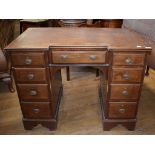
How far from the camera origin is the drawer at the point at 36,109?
1488mm

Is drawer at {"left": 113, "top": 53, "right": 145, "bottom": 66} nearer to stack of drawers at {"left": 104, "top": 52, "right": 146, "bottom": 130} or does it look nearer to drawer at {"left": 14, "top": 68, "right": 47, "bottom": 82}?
stack of drawers at {"left": 104, "top": 52, "right": 146, "bottom": 130}

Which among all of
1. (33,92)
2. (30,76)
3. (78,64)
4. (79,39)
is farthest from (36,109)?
(79,39)

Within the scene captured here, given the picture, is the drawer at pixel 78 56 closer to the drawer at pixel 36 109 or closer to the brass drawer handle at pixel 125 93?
the brass drawer handle at pixel 125 93

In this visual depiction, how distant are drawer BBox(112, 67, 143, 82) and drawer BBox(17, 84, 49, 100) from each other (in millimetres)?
554

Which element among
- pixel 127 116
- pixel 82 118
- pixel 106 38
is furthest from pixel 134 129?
pixel 106 38

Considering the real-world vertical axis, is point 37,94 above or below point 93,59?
below

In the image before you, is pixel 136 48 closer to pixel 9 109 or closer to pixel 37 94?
pixel 37 94

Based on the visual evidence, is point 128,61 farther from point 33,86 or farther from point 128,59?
point 33,86

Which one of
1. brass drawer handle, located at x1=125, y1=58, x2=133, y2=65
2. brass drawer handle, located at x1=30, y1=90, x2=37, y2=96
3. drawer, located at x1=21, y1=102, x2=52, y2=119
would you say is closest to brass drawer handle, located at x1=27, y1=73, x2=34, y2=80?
brass drawer handle, located at x1=30, y1=90, x2=37, y2=96

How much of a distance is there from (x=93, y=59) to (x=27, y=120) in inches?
32.7

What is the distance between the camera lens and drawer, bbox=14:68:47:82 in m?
1.32

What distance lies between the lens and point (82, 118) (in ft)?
5.86

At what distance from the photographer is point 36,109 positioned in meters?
1.51

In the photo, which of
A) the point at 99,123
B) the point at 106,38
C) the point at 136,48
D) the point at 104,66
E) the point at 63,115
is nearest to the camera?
the point at 136,48
